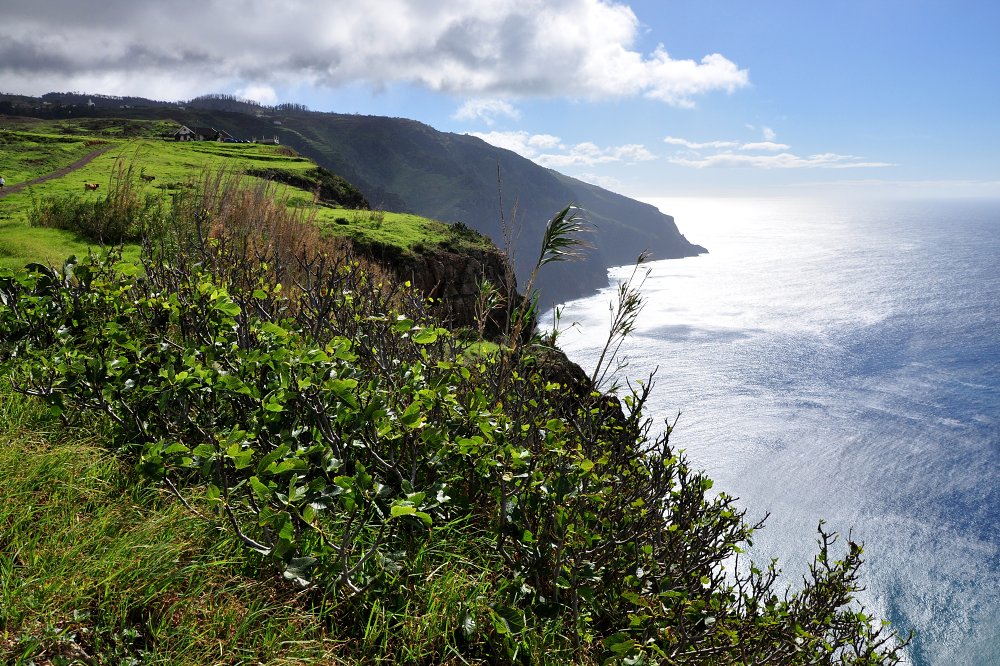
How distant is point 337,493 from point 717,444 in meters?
45.1

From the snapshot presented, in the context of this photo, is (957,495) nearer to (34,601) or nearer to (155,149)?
(34,601)

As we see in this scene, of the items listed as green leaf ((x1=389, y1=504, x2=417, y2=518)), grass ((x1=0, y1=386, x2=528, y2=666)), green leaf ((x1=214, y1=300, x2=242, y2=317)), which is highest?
green leaf ((x1=214, y1=300, x2=242, y2=317))

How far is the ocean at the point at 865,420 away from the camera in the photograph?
28.6 m

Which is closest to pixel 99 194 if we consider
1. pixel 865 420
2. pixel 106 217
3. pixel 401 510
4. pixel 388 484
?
pixel 106 217

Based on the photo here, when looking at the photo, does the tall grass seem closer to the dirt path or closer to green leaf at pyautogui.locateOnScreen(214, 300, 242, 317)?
the dirt path

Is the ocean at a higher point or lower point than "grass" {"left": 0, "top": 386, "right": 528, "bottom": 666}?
lower

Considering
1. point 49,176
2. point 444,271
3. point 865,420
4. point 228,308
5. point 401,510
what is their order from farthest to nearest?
point 865,420
point 49,176
point 444,271
point 228,308
point 401,510

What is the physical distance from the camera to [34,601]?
198 cm

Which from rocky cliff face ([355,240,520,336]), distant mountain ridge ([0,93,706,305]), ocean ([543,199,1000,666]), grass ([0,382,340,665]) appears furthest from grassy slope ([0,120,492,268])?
distant mountain ridge ([0,93,706,305])

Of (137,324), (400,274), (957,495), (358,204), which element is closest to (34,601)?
(137,324)

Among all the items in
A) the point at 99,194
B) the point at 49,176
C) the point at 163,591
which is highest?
the point at 49,176

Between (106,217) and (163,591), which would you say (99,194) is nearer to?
(106,217)

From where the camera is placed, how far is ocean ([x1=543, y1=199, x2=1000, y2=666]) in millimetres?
28594

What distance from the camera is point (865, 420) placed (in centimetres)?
4747
